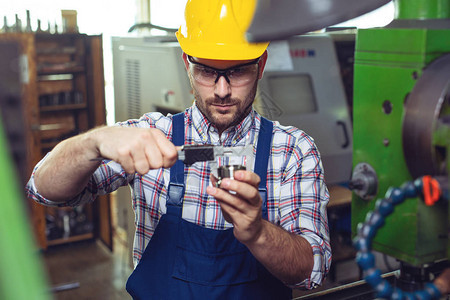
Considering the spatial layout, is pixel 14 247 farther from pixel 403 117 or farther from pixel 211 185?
pixel 211 185

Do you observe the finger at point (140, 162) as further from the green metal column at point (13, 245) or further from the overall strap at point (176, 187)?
the green metal column at point (13, 245)

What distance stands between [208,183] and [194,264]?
23 cm

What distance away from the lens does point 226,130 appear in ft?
4.71

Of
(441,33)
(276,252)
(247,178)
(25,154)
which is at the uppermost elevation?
(441,33)

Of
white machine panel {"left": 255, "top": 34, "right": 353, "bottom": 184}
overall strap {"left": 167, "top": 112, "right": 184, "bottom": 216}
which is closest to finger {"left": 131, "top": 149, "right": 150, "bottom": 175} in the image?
overall strap {"left": 167, "top": 112, "right": 184, "bottom": 216}

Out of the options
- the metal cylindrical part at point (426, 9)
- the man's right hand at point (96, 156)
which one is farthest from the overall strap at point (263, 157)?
the metal cylindrical part at point (426, 9)

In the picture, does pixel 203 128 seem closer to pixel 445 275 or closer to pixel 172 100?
pixel 445 275

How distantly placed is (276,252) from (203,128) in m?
0.47

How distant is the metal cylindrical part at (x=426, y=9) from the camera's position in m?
0.91

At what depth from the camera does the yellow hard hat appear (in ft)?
4.19

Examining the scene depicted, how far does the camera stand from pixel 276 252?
1089 millimetres

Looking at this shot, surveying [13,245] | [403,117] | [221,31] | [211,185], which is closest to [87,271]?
[211,185]

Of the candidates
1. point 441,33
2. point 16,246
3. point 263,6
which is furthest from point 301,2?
point 16,246

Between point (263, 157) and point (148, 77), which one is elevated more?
point (148, 77)
